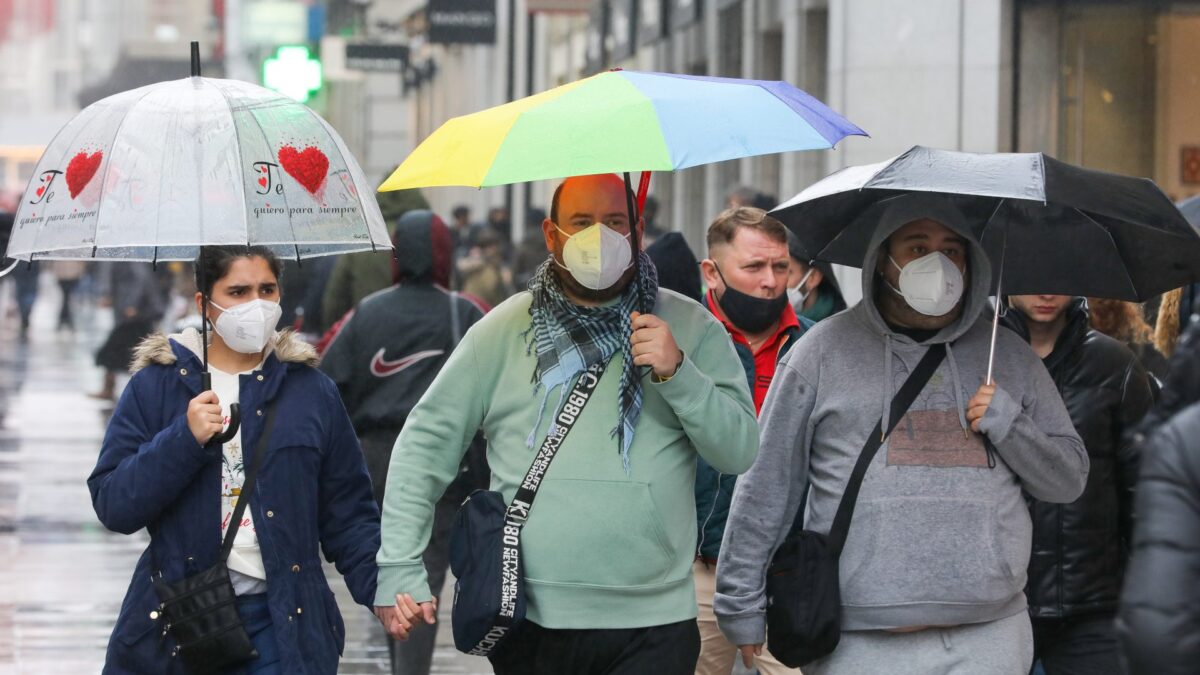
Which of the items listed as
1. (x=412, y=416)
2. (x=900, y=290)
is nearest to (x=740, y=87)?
(x=900, y=290)

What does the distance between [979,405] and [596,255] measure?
3.21 ft

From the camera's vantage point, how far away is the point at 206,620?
515cm

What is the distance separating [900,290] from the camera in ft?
17.0

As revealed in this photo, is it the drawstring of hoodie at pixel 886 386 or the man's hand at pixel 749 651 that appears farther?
the man's hand at pixel 749 651

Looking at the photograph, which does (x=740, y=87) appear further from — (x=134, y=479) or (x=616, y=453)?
(x=134, y=479)

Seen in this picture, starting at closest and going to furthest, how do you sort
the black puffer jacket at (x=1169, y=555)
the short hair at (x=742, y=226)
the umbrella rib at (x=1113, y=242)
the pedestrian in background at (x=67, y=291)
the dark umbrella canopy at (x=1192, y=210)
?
the black puffer jacket at (x=1169, y=555)
the umbrella rib at (x=1113, y=242)
the short hair at (x=742, y=226)
the dark umbrella canopy at (x=1192, y=210)
the pedestrian in background at (x=67, y=291)

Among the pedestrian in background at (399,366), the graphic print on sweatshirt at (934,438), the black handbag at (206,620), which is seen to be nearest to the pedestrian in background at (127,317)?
the pedestrian in background at (399,366)

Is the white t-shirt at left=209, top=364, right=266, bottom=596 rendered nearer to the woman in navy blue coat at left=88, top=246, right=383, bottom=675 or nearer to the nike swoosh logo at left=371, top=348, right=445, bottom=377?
the woman in navy blue coat at left=88, top=246, right=383, bottom=675

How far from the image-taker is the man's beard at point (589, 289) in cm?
520

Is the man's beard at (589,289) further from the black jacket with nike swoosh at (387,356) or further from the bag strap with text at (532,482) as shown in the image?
the black jacket with nike swoosh at (387,356)

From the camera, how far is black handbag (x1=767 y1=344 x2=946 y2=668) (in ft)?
16.5

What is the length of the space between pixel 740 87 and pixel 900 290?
2.13 feet

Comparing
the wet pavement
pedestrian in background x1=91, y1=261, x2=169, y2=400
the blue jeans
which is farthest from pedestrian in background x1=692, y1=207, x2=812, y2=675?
pedestrian in background x1=91, y1=261, x2=169, y2=400

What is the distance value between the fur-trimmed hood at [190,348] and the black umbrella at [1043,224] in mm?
1297
